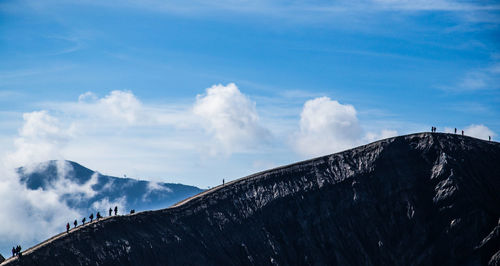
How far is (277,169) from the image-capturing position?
378 feet

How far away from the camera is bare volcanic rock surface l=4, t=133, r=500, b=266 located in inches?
4040

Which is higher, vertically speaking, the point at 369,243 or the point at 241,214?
the point at 241,214

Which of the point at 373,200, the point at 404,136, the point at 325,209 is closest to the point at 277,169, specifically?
the point at 325,209

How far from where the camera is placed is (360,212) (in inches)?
4424

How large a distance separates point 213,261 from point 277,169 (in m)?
26.2

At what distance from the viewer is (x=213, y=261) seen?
96.4m

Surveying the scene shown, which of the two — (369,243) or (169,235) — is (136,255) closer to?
(169,235)

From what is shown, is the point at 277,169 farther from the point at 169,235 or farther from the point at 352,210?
the point at 169,235

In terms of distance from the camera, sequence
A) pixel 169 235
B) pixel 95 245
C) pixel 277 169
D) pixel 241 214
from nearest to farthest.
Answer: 1. pixel 95 245
2. pixel 169 235
3. pixel 241 214
4. pixel 277 169

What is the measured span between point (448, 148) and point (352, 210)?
24331 millimetres

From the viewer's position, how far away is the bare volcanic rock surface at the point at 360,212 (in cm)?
10262

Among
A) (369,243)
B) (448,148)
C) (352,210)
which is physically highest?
(448,148)

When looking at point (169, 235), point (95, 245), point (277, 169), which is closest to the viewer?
point (95, 245)

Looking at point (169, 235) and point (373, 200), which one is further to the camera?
point (373, 200)
